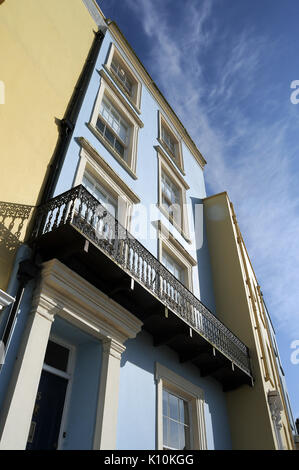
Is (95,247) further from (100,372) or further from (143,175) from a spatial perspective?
(143,175)

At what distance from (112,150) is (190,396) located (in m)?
7.10

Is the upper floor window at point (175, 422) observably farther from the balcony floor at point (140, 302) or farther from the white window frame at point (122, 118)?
the white window frame at point (122, 118)

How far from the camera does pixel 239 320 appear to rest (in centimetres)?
1278

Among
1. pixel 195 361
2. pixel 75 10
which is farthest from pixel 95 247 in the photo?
pixel 75 10

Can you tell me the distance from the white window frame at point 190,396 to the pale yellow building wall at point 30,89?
14.6 feet

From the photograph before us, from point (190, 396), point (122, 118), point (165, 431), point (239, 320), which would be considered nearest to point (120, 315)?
point (165, 431)

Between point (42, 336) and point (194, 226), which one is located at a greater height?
point (194, 226)

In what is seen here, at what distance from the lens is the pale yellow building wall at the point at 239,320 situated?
407 inches

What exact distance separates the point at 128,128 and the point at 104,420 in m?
9.78

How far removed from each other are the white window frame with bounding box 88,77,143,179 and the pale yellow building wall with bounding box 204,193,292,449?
5.50 m

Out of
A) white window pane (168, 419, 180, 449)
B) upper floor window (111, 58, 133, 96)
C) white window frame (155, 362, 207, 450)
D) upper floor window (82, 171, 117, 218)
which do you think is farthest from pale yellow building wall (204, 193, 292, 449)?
upper floor window (82, 171, 117, 218)
